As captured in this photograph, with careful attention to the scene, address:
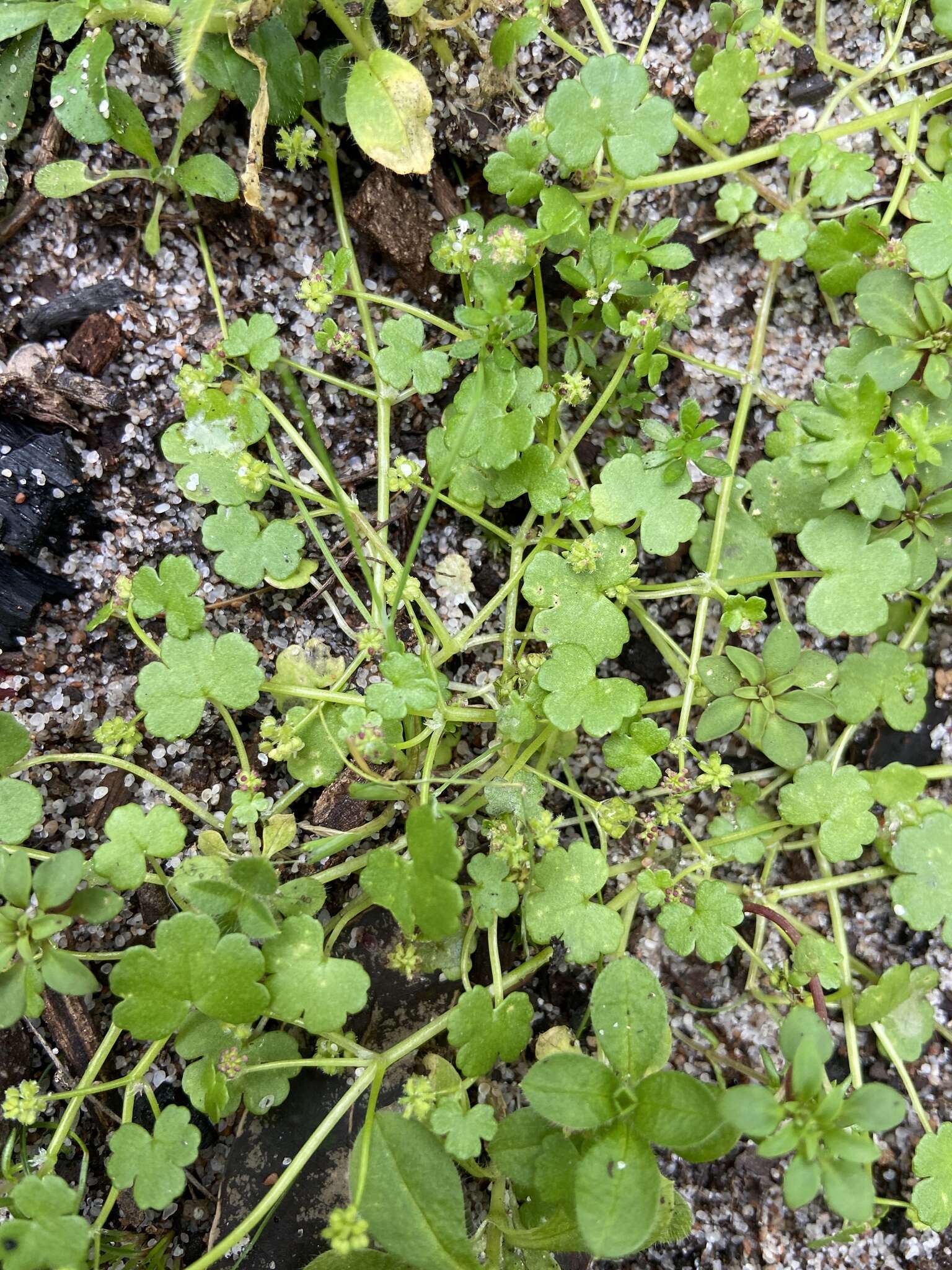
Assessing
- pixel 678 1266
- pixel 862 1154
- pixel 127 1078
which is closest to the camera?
pixel 862 1154

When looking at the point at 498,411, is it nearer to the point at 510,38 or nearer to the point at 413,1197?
the point at 510,38

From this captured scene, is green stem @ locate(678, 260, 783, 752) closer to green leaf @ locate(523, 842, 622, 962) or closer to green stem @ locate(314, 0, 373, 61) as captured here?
green leaf @ locate(523, 842, 622, 962)

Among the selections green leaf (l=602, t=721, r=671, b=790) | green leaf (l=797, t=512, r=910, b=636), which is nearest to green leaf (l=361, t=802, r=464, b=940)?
green leaf (l=602, t=721, r=671, b=790)

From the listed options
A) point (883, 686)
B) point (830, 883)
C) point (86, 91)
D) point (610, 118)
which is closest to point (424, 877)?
point (830, 883)

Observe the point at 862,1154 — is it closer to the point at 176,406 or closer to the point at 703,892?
the point at 703,892

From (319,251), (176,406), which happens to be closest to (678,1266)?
(176,406)
